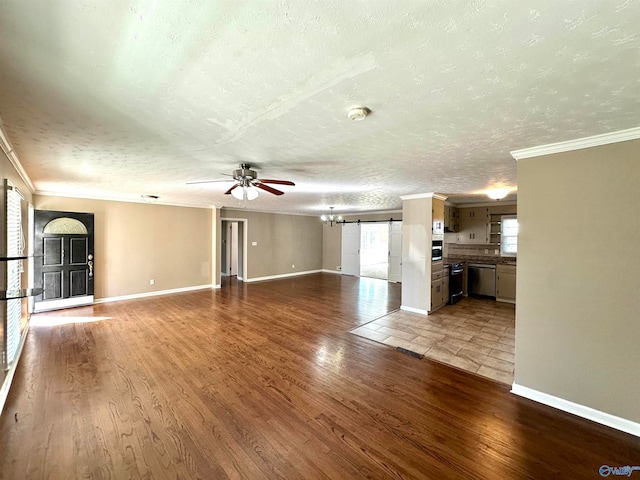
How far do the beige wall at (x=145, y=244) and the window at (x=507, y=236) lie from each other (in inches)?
302

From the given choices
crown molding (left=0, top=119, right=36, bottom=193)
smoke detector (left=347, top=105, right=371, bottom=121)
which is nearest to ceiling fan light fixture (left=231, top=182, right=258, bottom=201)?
smoke detector (left=347, top=105, right=371, bottom=121)

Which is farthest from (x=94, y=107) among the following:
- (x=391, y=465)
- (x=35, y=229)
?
(x=35, y=229)

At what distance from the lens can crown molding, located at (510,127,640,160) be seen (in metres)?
2.02

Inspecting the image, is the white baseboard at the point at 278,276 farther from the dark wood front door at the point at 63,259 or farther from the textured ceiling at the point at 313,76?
the textured ceiling at the point at 313,76

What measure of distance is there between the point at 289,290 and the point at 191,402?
4.85m

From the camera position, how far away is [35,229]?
15.6 ft

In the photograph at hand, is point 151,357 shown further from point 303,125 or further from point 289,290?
point 289,290

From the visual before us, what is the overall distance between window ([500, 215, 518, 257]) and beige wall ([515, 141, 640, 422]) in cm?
459

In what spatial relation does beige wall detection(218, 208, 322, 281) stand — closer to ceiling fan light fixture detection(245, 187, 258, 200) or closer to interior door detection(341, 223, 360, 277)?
interior door detection(341, 223, 360, 277)

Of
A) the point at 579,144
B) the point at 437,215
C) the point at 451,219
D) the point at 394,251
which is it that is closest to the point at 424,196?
the point at 437,215

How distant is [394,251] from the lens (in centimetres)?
853

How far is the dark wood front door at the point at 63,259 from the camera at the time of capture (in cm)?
484

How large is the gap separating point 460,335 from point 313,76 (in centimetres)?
414

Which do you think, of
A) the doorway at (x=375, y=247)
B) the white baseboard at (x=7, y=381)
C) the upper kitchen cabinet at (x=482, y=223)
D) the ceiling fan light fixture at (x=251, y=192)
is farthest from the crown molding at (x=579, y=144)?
the doorway at (x=375, y=247)
